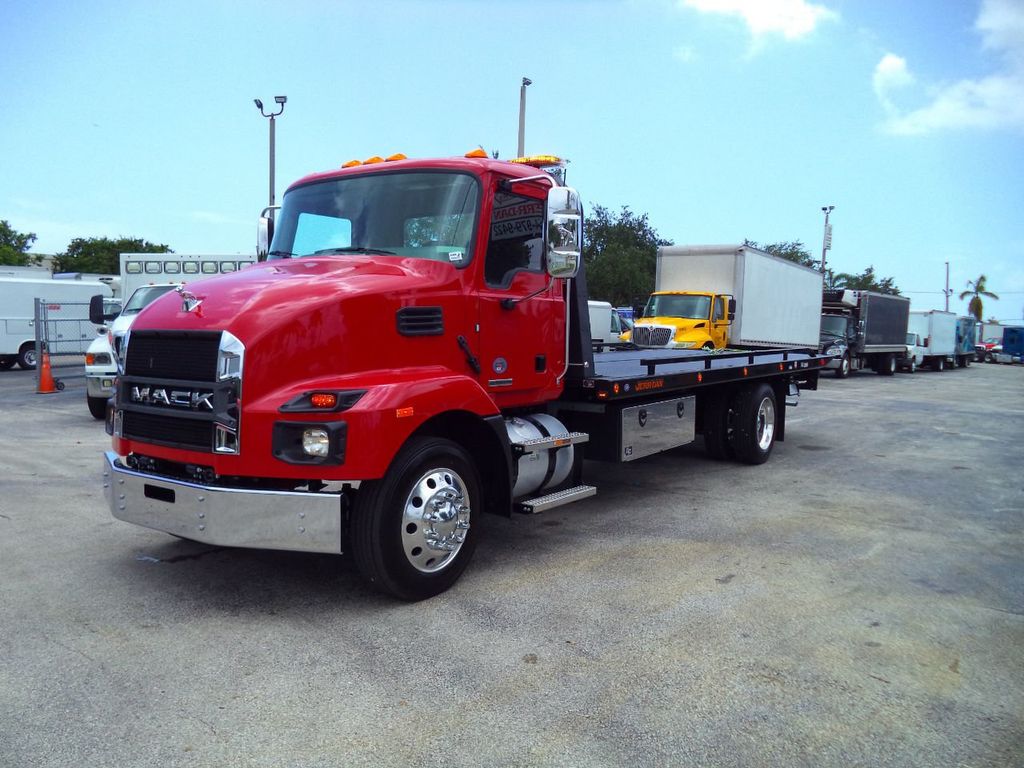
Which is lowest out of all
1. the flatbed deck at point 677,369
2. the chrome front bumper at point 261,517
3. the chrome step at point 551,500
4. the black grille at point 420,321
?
the chrome step at point 551,500

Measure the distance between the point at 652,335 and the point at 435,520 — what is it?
14.6 meters

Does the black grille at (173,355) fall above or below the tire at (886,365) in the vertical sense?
above

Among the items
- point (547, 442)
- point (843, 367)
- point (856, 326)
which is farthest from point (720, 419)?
point (856, 326)

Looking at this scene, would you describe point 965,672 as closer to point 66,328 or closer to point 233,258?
point 233,258

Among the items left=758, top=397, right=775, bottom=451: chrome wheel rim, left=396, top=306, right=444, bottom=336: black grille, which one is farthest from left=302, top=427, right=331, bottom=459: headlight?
left=758, top=397, right=775, bottom=451: chrome wheel rim

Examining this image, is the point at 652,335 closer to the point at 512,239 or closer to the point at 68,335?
the point at 512,239

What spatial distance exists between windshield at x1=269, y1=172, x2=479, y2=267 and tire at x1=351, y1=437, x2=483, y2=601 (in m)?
1.32

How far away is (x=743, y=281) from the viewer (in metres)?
18.5

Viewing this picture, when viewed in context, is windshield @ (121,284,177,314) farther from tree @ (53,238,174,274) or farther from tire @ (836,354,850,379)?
tree @ (53,238,174,274)

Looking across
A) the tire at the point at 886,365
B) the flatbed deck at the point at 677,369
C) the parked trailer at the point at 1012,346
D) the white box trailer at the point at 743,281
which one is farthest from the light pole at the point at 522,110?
the parked trailer at the point at 1012,346

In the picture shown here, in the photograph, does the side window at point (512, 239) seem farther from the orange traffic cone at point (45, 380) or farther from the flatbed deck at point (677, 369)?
the orange traffic cone at point (45, 380)

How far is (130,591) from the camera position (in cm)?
488

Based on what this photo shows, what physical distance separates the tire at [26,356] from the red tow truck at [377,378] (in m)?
20.8

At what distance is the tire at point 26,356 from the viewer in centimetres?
2323
